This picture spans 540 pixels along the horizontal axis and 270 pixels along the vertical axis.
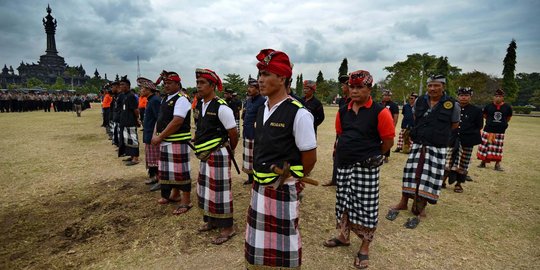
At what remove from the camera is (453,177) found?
6199 millimetres

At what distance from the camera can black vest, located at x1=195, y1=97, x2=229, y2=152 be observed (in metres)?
3.76

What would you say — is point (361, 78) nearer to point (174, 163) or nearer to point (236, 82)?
point (174, 163)

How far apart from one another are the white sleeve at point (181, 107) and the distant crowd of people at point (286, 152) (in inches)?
0.7

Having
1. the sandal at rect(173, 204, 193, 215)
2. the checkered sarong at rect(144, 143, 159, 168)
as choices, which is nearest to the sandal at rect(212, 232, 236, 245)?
the sandal at rect(173, 204, 193, 215)

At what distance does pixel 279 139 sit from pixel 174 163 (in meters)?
2.81

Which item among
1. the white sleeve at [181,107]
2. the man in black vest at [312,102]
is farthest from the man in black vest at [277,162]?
the man in black vest at [312,102]

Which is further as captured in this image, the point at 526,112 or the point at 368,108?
the point at 526,112

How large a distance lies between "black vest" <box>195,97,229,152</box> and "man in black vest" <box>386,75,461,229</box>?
3146mm

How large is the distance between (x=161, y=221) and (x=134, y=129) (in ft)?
13.7

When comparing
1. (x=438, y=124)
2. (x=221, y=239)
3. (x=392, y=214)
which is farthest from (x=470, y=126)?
(x=221, y=239)

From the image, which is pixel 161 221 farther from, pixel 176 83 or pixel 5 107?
pixel 5 107

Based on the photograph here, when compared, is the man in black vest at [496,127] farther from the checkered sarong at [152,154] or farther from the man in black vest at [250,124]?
the checkered sarong at [152,154]

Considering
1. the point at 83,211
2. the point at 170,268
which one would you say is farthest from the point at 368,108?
the point at 83,211

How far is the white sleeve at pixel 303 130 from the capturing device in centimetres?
229
